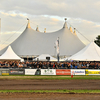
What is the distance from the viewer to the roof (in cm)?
6110

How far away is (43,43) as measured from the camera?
6328 centimetres

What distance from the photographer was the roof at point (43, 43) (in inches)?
2406

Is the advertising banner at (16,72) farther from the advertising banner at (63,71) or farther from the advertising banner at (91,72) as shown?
the advertising banner at (91,72)

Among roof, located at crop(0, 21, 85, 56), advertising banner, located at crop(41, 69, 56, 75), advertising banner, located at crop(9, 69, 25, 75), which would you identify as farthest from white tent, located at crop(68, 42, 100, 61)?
roof, located at crop(0, 21, 85, 56)

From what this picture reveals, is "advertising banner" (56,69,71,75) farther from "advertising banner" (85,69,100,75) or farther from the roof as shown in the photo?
the roof

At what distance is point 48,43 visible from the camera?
2472 inches

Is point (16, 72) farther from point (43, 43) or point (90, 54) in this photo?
point (43, 43)

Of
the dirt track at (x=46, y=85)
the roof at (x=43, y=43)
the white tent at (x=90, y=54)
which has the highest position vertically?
the roof at (x=43, y=43)

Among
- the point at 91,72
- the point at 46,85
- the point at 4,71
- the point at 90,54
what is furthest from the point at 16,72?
the point at 90,54

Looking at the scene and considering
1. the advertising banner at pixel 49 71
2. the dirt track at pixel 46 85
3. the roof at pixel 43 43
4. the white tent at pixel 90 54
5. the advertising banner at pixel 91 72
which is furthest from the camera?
the roof at pixel 43 43

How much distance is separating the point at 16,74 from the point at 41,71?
3148mm

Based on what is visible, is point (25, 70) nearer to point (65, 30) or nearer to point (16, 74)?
point (16, 74)

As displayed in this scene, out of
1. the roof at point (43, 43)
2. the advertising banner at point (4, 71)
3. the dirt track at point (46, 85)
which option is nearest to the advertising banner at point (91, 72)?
the dirt track at point (46, 85)

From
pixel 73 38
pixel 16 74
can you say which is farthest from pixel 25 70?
pixel 73 38
